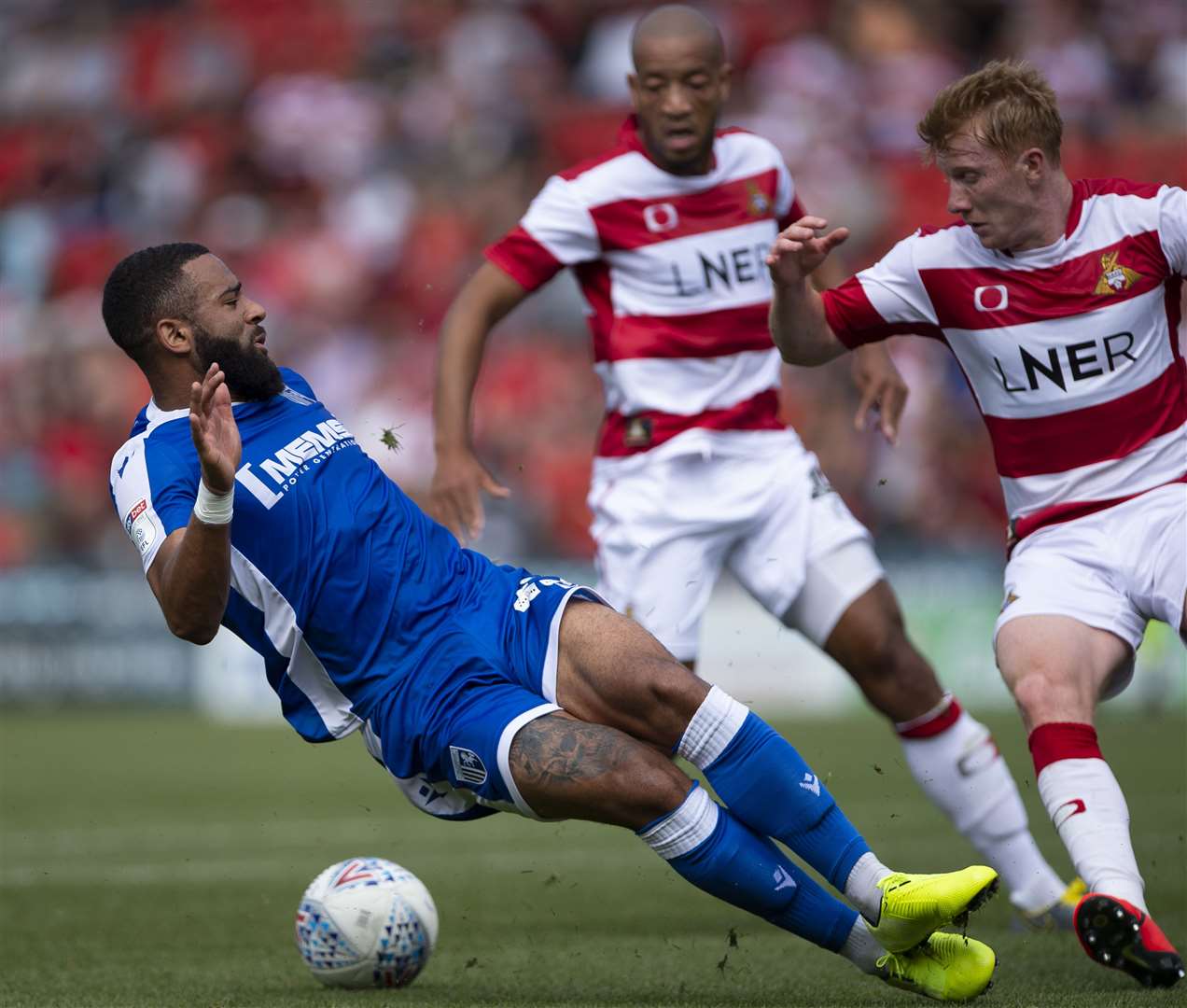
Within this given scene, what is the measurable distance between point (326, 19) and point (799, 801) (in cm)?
1622

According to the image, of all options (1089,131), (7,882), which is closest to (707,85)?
(7,882)

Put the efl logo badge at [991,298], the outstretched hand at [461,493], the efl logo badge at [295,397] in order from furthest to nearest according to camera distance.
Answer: the outstretched hand at [461,493], the efl logo badge at [295,397], the efl logo badge at [991,298]

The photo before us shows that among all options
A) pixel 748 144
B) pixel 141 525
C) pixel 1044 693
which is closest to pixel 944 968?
pixel 1044 693

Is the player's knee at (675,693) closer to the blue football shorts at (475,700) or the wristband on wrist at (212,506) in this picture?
the blue football shorts at (475,700)

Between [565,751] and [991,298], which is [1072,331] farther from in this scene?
[565,751]

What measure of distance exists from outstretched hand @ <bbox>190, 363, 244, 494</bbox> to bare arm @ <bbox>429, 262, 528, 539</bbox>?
1.43m

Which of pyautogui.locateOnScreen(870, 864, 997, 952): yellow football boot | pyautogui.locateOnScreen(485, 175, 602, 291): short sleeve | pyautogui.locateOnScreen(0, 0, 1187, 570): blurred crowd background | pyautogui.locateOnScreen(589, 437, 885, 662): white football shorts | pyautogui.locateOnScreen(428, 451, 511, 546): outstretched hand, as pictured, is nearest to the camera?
pyautogui.locateOnScreen(870, 864, 997, 952): yellow football boot

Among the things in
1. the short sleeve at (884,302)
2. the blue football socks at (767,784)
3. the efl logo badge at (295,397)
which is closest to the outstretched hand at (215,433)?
the efl logo badge at (295,397)

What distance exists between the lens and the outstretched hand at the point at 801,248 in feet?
16.6

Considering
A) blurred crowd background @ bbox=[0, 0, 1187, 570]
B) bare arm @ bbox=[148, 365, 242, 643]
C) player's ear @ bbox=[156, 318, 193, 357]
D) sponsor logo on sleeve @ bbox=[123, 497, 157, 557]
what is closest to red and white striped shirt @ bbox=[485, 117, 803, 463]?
player's ear @ bbox=[156, 318, 193, 357]

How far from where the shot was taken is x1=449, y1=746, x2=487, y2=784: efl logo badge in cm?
483

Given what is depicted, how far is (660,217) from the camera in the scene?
679 cm

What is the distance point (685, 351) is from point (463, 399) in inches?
36.2

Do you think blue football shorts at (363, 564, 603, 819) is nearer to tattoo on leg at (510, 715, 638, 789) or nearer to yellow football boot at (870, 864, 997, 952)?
tattoo on leg at (510, 715, 638, 789)
